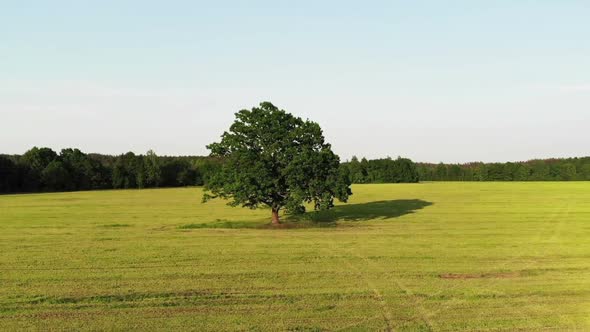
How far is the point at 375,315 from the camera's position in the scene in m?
15.0

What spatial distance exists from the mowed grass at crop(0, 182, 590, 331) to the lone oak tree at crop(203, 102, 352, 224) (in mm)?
3048

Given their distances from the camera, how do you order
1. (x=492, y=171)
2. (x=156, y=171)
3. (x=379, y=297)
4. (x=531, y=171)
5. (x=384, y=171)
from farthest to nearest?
(x=492, y=171) → (x=531, y=171) → (x=384, y=171) → (x=156, y=171) → (x=379, y=297)

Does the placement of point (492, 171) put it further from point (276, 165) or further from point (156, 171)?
point (276, 165)

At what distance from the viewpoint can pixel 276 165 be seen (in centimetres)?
4222

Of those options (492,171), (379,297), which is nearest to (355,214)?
(379,297)

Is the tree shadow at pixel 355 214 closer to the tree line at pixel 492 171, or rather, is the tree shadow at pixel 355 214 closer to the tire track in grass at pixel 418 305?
the tire track in grass at pixel 418 305

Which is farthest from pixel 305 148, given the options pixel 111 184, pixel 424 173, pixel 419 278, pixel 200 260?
pixel 424 173

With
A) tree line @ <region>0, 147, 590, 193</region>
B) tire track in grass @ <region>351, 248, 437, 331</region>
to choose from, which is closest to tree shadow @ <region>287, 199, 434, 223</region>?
tire track in grass @ <region>351, 248, 437, 331</region>

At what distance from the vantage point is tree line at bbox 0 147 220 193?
10975 centimetres

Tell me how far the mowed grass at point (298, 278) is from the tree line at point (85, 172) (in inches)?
3131

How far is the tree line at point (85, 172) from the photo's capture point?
360 feet

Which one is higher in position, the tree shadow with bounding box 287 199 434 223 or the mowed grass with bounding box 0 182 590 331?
the tree shadow with bounding box 287 199 434 223

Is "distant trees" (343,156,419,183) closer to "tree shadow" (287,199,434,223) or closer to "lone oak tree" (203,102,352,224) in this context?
"tree shadow" (287,199,434,223)

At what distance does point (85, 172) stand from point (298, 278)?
353ft
